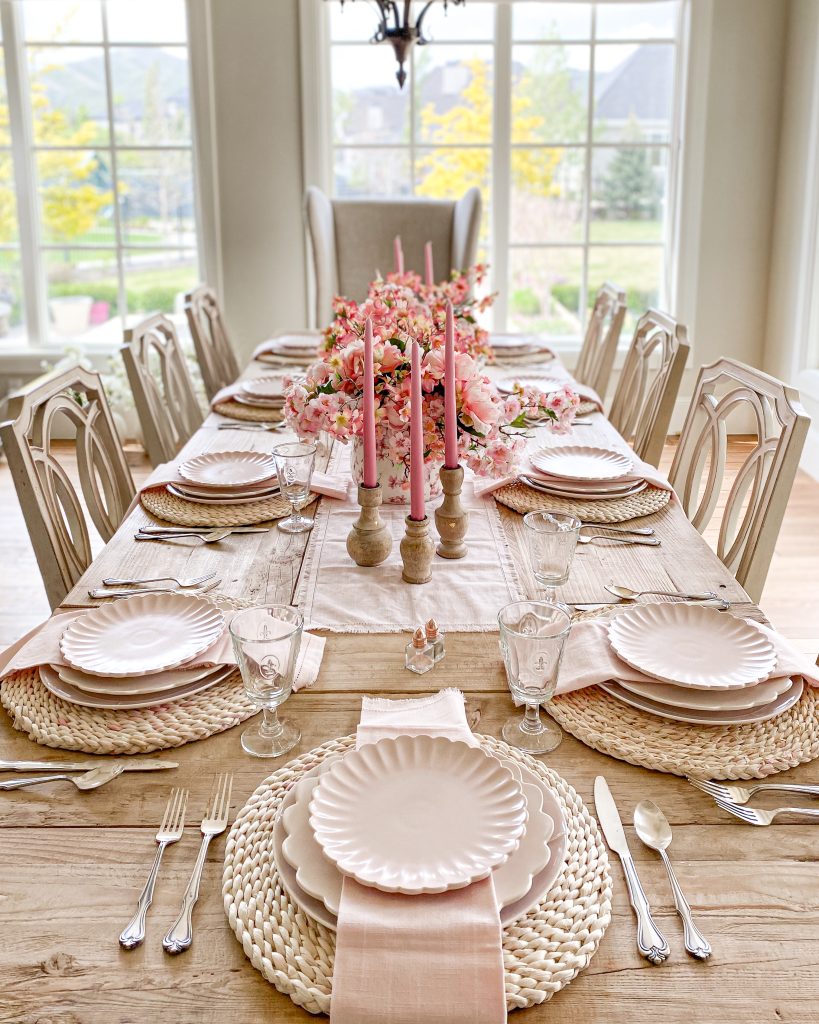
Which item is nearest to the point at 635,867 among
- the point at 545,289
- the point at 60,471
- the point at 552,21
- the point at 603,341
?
the point at 60,471

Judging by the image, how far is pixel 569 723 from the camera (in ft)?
3.71

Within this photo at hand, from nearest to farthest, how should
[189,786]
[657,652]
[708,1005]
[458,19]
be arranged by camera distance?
1. [708,1005]
2. [189,786]
3. [657,652]
4. [458,19]

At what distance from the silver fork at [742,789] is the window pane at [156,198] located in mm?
4303

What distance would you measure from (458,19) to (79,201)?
6.10ft

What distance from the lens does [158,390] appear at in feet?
8.95

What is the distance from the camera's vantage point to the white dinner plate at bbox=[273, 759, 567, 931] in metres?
0.83

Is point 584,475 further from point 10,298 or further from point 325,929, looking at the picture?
point 10,298

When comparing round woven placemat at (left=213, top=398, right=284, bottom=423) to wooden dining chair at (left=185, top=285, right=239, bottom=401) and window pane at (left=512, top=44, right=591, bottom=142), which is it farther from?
window pane at (left=512, top=44, right=591, bottom=142)

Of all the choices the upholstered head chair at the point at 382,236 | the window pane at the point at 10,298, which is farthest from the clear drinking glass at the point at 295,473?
the window pane at the point at 10,298

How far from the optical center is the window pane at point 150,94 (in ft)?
15.3

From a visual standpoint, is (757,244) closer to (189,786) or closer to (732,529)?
(732,529)

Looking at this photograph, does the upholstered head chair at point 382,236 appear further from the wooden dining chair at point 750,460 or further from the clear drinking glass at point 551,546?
the clear drinking glass at point 551,546

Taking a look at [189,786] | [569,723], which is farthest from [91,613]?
[569,723]

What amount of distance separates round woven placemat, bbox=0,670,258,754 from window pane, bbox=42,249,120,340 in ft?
13.1
